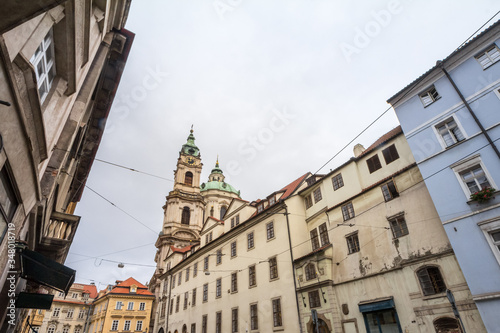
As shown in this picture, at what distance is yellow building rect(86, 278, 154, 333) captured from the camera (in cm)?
4891

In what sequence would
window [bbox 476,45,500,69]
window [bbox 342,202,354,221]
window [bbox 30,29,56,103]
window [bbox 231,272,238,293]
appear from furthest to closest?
window [bbox 231,272,238,293] < window [bbox 342,202,354,221] < window [bbox 476,45,500,69] < window [bbox 30,29,56,103]

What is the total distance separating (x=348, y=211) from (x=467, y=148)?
7.78 m

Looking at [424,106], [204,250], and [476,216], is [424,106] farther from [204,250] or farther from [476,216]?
[204,250]

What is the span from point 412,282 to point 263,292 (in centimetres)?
1210

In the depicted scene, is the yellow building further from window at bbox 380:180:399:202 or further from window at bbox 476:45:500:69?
window at bbox 476:45:500:69

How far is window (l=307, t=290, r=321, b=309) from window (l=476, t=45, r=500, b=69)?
16.5 metres

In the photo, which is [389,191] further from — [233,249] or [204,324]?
[204,324]

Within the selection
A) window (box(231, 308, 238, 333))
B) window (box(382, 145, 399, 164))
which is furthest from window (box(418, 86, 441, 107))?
window (box(231, 308, 238, 333))

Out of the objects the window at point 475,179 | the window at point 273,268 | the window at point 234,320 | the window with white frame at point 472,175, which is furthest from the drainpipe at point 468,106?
the window at point 234,320

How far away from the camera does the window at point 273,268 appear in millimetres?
22250

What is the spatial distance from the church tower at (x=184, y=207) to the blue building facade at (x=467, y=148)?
2031 inches

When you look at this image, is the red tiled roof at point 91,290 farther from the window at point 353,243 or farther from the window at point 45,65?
the window at point 45,65

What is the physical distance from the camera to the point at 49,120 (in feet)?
23.9

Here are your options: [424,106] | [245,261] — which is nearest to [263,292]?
[245,261]
